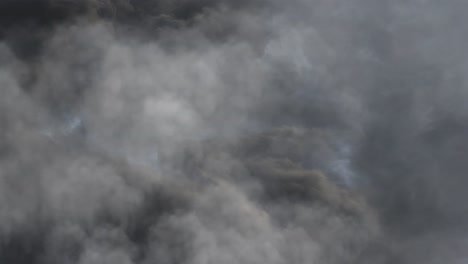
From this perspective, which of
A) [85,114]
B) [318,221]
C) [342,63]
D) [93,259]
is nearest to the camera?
[93,259]

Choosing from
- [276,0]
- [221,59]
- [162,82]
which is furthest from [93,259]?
[276,0]

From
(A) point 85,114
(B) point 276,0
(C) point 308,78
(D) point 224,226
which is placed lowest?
(D) point 224,226

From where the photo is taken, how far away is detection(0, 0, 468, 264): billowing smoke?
77.4m

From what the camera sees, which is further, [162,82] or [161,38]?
[161,38]

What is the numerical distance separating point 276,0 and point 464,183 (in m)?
47.2

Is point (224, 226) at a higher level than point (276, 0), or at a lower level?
lower

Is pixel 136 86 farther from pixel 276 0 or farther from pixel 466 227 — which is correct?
pixel 466 227

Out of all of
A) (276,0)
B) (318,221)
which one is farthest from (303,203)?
(276,0)

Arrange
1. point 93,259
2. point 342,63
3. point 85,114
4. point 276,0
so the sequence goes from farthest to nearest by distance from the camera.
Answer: point 276,0, point 342,63, point 85,114, point 93,259

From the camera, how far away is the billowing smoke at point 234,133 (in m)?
77.4

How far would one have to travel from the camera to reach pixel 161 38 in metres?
106

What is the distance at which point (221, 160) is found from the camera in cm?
8412

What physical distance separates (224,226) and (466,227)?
2749cm

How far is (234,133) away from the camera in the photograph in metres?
89.9
